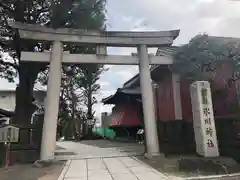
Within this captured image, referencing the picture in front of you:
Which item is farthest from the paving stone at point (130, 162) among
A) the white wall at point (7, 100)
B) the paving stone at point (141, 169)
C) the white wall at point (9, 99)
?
the white wall at point (7, 100)

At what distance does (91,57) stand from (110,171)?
4.99 m

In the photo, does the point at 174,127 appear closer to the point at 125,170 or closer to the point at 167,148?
the point at 167,148

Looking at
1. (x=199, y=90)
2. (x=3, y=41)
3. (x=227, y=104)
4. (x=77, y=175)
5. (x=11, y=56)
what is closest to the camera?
(x=77, y=175)

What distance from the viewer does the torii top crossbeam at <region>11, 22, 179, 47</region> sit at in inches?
407

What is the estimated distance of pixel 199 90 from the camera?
9.52 meters

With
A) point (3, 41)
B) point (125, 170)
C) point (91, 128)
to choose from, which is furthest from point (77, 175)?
point (91, 128)

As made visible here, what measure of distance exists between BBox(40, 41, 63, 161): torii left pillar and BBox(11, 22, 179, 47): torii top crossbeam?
1.46 ft

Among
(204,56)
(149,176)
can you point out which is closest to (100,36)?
(204,56)

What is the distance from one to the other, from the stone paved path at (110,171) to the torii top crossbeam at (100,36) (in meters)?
4.96

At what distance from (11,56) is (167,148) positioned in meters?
9.80

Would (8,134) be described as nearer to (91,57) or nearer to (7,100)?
(91,57)

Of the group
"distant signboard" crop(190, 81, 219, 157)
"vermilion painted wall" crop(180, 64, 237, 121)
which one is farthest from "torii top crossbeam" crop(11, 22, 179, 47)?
"distant signboard" crop(190, 81, 219, 157)

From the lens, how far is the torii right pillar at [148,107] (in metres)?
10.4

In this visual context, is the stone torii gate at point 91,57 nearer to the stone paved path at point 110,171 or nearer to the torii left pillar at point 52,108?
the torii left pillar at point 52,108
